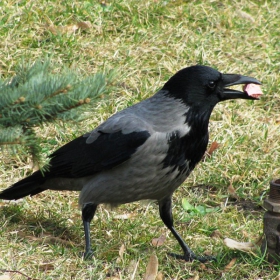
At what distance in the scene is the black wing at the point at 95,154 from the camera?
14.7 ft

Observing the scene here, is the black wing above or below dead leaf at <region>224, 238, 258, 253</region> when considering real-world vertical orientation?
above

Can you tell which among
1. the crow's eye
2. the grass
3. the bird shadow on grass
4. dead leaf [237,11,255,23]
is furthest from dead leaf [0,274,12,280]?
dead leaf [237,11,255,23]

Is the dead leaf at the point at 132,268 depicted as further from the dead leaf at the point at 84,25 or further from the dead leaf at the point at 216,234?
the dead leaf at the point at 84,25

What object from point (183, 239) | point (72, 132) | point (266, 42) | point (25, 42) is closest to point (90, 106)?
point (183, 239)

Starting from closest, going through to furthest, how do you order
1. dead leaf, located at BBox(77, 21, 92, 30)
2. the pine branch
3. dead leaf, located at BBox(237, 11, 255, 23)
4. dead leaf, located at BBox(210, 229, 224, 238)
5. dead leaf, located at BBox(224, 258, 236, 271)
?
the pine branch → dead leaf, located at BBox(224, 258, 236, 271) → dead leaf, located at BBox(210, 229, 224, 238) → dead leaf, located at BBox(77, 21, 92, 30) → dead leaf, located at BBox(237, 11, 255, 23)

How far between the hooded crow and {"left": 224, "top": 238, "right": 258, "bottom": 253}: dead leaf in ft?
0.81

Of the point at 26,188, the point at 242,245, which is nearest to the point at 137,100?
the point at 26,188

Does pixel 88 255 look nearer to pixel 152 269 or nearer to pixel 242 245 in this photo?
pixel 152 269

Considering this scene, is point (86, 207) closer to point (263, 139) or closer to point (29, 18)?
point (263, 139)

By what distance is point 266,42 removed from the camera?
7965 millimetres

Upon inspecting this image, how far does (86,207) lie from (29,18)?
10.3 ft

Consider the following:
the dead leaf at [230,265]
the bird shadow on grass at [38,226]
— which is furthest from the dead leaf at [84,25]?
the dead leaf at [230,265]

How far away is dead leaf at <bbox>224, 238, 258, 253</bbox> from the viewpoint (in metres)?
4.44

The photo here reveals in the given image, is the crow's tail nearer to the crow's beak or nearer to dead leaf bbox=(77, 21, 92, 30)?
the crow's beak
